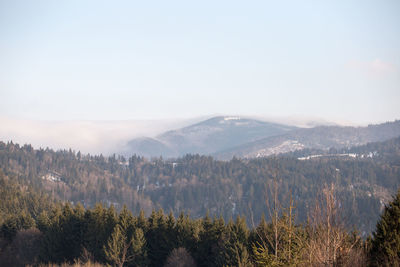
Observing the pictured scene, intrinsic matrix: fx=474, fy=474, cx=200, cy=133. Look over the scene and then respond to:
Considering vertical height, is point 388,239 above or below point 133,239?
above

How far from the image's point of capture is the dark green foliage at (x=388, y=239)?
24609 mm

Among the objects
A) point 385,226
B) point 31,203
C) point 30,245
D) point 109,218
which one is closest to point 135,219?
point 109,218

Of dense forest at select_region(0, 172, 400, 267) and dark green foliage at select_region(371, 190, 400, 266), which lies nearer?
dark green foliage at select_region(371, 190, 400, 266)

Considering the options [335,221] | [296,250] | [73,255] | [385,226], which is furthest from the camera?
[73,255]

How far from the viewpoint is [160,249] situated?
6750 centimetres

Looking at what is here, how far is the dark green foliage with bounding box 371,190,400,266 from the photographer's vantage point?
24.6 meters

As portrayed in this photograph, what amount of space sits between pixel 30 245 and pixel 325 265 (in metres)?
69.1

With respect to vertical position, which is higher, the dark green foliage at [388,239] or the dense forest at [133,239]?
the dark green foliage at [388,239]

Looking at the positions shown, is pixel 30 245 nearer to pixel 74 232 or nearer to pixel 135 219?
pixel 74 232

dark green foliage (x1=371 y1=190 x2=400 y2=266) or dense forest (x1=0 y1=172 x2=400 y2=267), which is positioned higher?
dark green foliage (x1=371 y1=190 x2=400 y2=266)

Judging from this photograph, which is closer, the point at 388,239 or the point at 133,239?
the point at 388,239

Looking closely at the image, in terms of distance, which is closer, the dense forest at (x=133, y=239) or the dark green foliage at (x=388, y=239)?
the dark green foliage at (x=388, y=239)

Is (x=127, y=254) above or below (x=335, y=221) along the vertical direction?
below

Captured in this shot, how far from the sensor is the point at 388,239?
86.6ft
